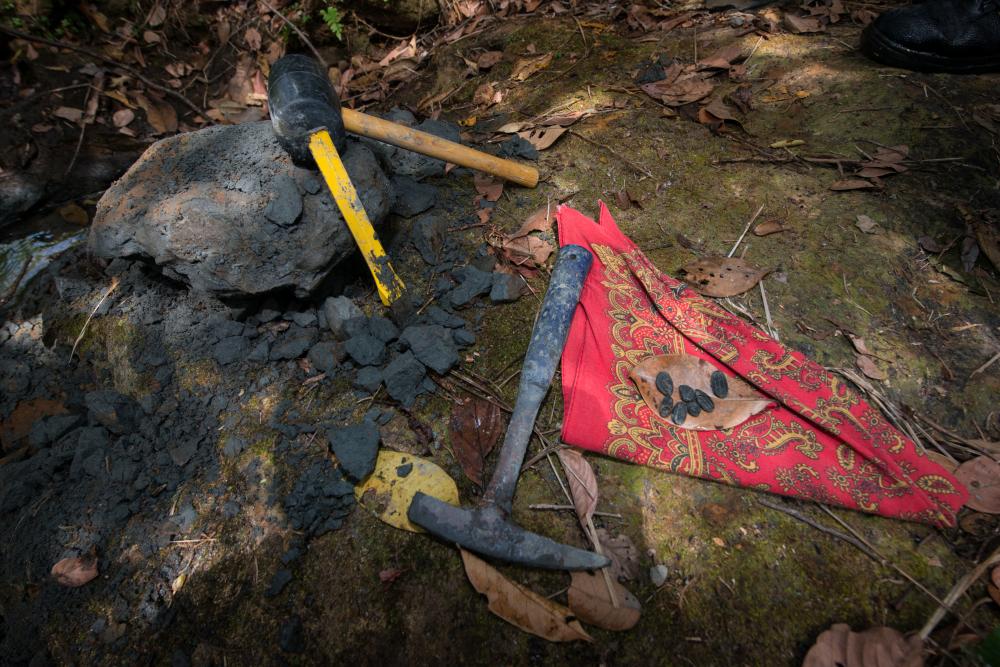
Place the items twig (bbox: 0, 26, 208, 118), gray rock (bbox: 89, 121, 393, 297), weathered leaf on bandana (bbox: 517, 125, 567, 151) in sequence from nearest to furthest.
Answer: gray rock (bbox: 89, 121, 393, 297)
weathered leaf on bandana (bbox: 517, 125, 567, 151)
twig (bbox: 0, 26, 208, 118)

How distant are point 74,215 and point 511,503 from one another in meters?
3.64

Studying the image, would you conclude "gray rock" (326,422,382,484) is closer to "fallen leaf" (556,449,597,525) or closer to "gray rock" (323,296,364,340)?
"gray rock" (323,296,364,340)

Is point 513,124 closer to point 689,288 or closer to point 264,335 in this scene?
point 689,288

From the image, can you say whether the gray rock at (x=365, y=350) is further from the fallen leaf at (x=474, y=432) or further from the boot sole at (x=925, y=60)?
the boot sole at (x=925, y=60)

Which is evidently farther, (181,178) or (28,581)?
(181,178)

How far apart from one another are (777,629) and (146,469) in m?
2.26

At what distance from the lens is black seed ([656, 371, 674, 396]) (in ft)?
6.07

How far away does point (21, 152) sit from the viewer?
3.34 metres

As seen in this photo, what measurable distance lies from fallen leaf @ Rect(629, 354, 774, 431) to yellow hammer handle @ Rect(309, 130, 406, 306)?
120 cm

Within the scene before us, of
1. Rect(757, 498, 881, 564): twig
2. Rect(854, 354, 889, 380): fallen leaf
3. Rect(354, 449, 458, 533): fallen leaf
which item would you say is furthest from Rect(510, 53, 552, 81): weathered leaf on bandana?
Rect(757, 498, 881, 564): twig

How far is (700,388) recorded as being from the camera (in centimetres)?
188

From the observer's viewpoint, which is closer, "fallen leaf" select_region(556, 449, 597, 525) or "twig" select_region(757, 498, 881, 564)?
"twig" select_region(757, 498, 881, 564)

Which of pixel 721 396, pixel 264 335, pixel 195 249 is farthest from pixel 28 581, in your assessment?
pixel 721 396

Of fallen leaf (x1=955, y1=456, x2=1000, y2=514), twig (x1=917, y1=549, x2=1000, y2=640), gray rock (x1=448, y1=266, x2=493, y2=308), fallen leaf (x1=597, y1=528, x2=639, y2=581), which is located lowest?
twig (x1=917, y1=549, x2=1000, y2=640)
